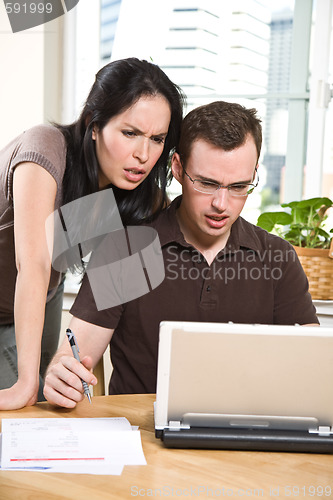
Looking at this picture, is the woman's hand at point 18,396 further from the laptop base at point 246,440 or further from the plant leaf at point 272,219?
the plant leaf at point 272,219

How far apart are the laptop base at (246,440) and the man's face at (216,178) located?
67cm

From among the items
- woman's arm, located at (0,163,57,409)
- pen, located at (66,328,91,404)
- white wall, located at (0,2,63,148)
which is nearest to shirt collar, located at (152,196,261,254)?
woman's arm, located at (0,163,57,409)

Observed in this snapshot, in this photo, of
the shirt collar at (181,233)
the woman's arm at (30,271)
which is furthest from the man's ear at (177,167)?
the woman's arm at (30,271)

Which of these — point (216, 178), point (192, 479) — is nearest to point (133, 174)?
point (216, 178)

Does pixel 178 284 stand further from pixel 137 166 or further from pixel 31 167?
pixel 31 167

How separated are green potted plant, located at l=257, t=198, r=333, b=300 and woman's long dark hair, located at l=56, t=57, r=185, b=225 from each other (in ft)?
2.66

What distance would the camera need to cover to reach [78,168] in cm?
166

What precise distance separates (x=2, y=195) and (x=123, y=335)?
20.0 inches

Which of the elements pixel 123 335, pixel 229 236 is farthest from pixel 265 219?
pixel 123 335

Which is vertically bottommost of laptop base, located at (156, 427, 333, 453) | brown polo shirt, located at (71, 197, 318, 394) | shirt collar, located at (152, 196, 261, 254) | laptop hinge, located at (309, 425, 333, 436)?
laptop base, located at (156, 427, 333, 453)

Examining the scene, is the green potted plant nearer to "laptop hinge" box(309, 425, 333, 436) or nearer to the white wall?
the white wall

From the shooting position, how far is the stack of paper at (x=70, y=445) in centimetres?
101

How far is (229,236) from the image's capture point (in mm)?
1781

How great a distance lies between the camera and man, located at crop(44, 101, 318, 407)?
5.35ft
